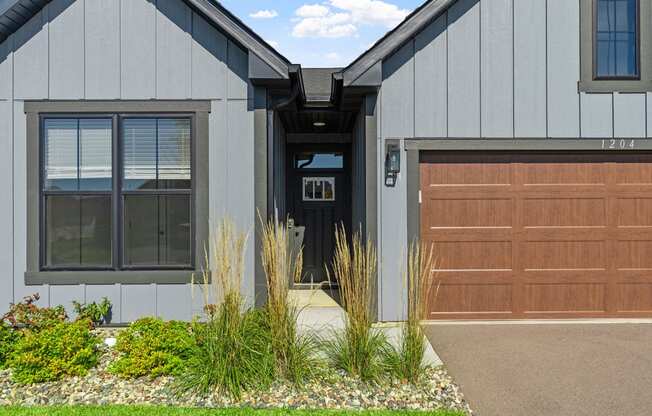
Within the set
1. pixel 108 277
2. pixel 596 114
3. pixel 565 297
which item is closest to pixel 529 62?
pixel 596 114

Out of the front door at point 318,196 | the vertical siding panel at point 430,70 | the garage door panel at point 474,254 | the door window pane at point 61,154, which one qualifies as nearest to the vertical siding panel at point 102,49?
the door window pane at point 61,154

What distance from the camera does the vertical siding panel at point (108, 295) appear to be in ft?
16.9

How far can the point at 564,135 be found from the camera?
17.6ft

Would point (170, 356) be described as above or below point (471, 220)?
below

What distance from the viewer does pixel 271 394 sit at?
11.0 ft

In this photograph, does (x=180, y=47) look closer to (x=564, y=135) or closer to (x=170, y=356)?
(x=170, y=356)

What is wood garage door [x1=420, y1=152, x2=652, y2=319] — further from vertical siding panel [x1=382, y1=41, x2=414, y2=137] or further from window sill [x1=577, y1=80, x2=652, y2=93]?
window sill [x1=577, y1=80, x2=652, y2=93]

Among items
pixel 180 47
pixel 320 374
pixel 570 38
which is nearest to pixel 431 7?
pixel 570 38

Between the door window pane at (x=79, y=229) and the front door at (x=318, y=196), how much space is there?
3450 mm

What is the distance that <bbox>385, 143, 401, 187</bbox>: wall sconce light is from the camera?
5227 millimetres

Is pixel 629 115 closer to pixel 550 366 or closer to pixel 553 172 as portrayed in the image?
pixel 553 172

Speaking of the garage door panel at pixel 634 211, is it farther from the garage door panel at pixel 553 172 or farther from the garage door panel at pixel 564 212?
the garage door panel at pixel 553 172

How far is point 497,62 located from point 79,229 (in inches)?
192

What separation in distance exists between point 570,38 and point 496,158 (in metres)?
1.55
